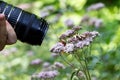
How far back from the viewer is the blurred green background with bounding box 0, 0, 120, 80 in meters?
3.69

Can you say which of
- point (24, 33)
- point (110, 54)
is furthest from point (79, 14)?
point (24, 33)

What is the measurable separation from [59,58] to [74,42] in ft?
5.58

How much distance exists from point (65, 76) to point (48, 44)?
1.58 m

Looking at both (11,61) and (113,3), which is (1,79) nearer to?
(11,61)

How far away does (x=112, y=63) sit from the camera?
369 cm

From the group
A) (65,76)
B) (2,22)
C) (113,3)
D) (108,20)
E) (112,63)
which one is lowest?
(2,22)

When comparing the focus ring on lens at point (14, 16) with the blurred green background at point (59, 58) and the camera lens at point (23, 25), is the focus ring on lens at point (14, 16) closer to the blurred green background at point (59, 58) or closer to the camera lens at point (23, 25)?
the camera lens at point (23, 25)

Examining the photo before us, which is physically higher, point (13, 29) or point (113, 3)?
point (113, 3)

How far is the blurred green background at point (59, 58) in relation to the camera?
12.1 ft

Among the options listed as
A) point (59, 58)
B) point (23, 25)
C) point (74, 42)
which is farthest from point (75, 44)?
point (59, 58)

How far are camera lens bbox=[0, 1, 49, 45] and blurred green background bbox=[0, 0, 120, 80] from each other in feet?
1.56

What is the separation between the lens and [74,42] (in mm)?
2369

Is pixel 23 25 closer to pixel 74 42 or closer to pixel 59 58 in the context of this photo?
pixel 74 42

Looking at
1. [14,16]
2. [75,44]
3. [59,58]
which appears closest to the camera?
[14,16]
